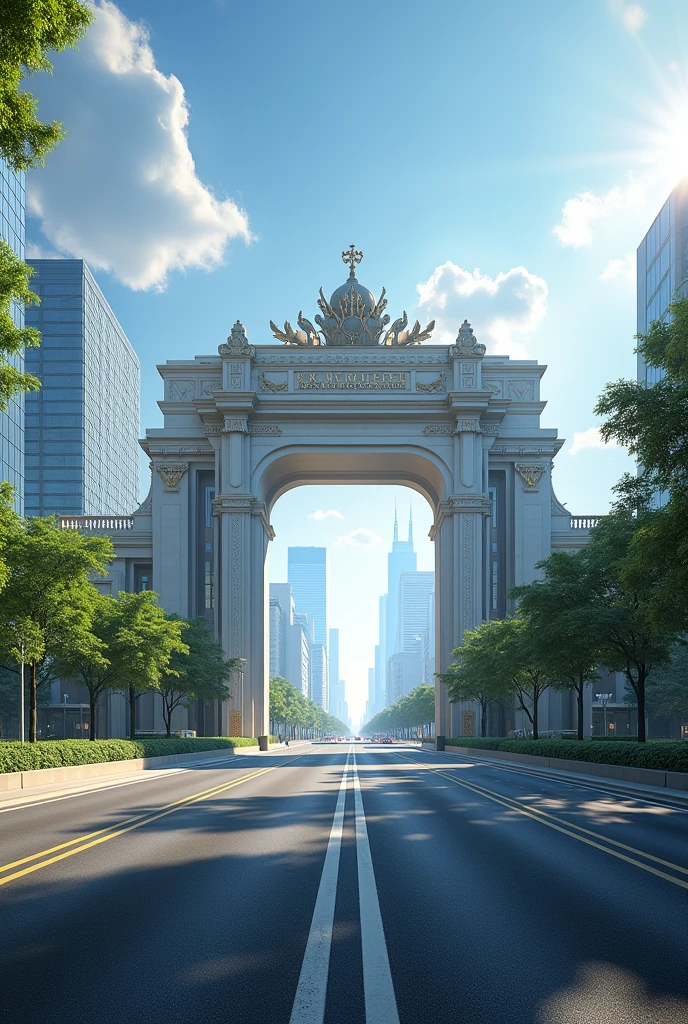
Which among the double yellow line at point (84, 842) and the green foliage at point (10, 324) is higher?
the green foliage at point (10, 324)

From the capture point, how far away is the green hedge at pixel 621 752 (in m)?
23.6

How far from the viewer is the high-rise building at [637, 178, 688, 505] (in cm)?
6838

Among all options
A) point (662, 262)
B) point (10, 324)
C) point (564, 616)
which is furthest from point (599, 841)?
point (662, 262)

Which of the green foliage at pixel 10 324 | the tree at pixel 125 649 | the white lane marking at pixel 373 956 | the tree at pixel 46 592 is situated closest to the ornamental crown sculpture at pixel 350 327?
the tree at pixel 125 649

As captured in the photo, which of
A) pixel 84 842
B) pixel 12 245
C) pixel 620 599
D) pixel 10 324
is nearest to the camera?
pixel 84 842

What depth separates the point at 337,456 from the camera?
74.5m

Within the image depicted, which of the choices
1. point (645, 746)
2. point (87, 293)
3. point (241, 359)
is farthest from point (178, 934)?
point (87, 293)

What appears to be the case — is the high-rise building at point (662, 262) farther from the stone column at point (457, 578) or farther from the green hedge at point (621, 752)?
the green hedge at point (621, 752)

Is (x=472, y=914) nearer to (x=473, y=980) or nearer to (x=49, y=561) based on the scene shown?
(x=473, y=980)

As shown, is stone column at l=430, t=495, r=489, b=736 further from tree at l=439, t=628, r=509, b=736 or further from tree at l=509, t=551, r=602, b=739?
tree at l=509, t=551, r=602, b=739

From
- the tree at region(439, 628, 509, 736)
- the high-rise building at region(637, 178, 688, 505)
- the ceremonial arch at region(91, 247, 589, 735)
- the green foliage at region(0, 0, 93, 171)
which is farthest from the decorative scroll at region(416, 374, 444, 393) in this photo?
the green foliage at region(0, 0, 93, 171)

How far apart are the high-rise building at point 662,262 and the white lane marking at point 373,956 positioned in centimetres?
5906

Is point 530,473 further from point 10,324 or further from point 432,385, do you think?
point 10,324

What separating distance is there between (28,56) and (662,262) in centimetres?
6904
